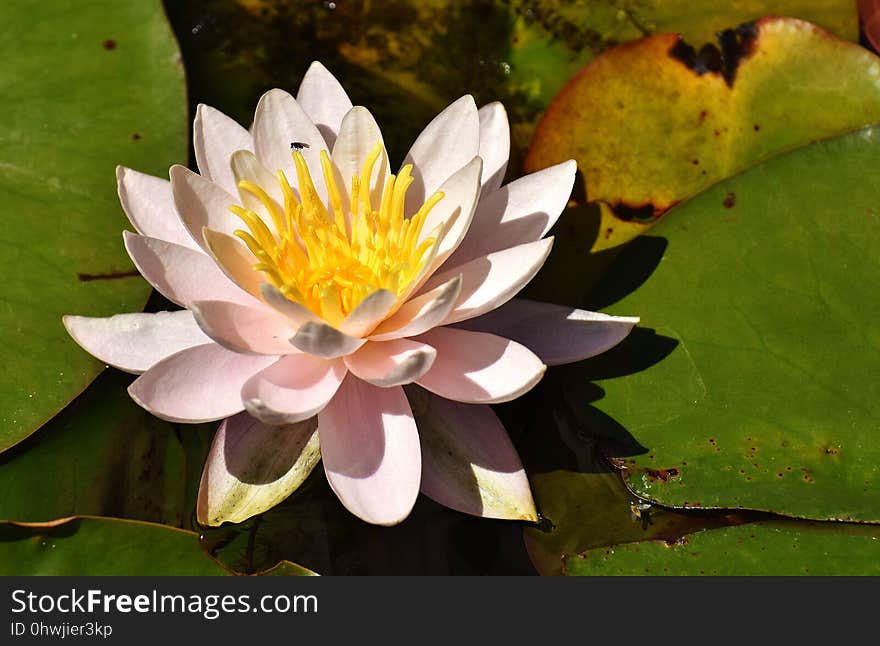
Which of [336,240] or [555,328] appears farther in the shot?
[555,328]

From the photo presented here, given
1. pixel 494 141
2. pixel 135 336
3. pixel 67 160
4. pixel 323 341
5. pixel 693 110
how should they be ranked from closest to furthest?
pixel 323 341
pixel 135 336
pixel 494 141
pixel 67 160
pixel 693 110

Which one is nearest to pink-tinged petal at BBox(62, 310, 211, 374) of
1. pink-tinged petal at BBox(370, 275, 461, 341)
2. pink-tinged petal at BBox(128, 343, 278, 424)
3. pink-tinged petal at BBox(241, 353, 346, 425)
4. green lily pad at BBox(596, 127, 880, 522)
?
pink-tinged petal at BBox(128, 343, 278, 424)

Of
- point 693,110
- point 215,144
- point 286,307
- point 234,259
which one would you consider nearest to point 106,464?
point 234,259

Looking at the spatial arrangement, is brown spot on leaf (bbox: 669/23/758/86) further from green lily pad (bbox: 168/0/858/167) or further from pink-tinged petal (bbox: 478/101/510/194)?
pink-tinged petal (bbox: 478/101/510/194)

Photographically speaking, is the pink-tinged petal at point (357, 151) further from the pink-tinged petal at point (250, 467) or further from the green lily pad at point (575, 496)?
the green lily pad at point (575, 496)

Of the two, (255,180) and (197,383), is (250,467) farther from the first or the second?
(255,180)
